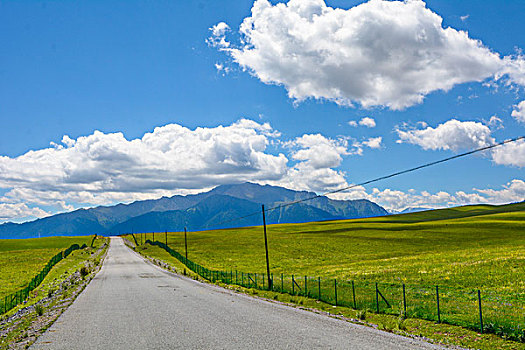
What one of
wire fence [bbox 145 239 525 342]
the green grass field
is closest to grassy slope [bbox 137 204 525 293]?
the green grass field

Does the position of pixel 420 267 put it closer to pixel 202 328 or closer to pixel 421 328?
pixel 421 328

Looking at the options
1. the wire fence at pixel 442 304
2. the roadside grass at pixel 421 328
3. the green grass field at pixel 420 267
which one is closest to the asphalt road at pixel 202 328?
the roadside grass at pixel 421 328

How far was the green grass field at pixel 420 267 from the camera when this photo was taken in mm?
25562

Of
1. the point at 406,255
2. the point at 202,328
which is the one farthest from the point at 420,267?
the point at 202,328

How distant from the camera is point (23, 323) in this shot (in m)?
25.6

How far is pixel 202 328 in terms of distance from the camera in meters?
21.8

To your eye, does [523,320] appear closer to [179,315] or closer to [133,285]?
[179,315]

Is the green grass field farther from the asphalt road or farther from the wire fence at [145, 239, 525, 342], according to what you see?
the asphalt road

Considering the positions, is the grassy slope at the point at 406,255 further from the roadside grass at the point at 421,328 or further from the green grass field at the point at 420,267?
the roadside grass at the point at 421,328

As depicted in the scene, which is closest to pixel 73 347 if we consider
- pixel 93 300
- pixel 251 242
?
pixel 93 300

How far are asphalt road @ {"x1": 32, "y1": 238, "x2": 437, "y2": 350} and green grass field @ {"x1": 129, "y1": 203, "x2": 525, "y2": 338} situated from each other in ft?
18.1

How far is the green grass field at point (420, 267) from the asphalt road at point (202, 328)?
553 centimetres

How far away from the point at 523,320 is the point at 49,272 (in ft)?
229

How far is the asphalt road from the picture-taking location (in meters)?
18.1
